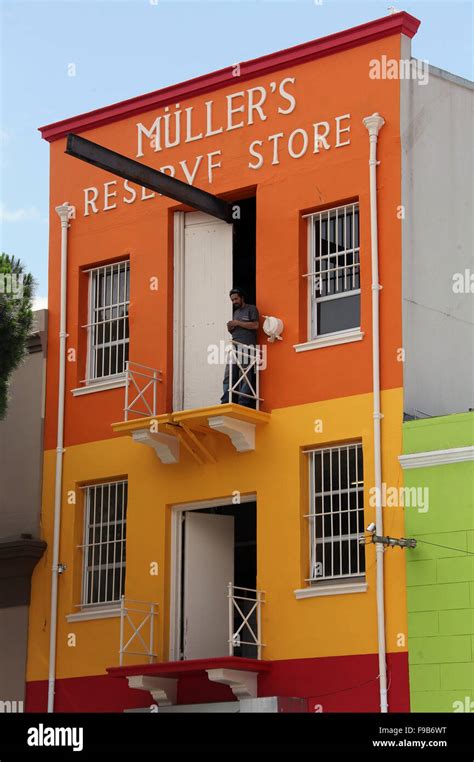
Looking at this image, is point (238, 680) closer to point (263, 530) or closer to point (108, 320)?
point (263, 530)

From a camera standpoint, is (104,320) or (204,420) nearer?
(204,420)

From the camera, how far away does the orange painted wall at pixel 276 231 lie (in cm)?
2211

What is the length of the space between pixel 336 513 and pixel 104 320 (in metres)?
6.20

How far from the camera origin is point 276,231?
2345 cm

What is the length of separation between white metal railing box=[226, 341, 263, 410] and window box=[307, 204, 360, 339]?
1.00 m

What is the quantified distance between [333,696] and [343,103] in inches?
353

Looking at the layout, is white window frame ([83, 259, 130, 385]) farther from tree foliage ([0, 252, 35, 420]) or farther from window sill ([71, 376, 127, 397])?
tree foliage ([0, 252, 35, 420])

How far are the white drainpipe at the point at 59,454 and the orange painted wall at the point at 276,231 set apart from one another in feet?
0.46

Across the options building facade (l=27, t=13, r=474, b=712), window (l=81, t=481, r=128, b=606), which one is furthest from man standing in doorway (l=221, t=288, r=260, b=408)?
window (l=81, t=481, r=128, b=606)

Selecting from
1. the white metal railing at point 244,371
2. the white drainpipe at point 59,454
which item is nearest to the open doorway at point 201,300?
the white metal railing at point 244,371

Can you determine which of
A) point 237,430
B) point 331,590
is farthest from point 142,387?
point 331,590

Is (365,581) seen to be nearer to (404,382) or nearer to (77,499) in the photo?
(404,382)
